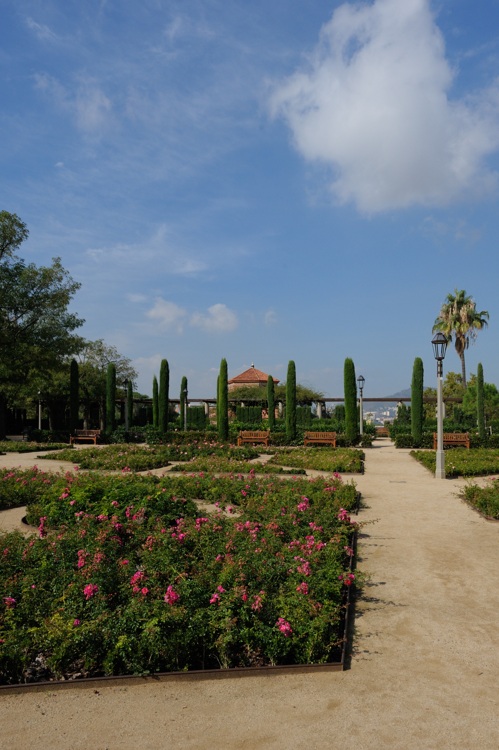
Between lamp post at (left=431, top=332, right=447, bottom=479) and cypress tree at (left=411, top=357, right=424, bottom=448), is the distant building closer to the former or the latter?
cypress tree at (left=411, top=357, right=424, bottom=448)

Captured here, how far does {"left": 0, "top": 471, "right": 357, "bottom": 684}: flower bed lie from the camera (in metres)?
3.58

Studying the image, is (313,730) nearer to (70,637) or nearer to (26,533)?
(70,637)

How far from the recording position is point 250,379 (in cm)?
5419

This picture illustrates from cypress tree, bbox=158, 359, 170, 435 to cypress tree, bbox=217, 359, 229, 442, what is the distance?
4.37 m

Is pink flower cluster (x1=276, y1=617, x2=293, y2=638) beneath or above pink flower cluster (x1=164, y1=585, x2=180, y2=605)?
beneath

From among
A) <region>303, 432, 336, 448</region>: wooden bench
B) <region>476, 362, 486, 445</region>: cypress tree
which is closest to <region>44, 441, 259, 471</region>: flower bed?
<region>303, 432, 336, 448</region>: wooden bench

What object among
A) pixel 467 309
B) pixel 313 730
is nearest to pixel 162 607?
pixel 313 730

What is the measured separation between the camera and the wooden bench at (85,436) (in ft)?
81.1

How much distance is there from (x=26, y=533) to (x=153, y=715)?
4.46 metres

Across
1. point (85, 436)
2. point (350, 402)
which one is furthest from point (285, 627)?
point (85, 436)

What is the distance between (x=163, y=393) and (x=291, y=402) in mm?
7995

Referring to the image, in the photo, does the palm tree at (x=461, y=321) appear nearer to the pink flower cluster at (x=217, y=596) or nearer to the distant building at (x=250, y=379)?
the distant building at (x=250, y=379)

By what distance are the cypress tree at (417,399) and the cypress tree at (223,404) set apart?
8630 millimetres

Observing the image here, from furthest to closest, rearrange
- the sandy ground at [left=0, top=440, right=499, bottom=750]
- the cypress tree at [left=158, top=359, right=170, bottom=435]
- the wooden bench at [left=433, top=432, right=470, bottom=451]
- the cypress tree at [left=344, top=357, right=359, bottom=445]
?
the cypress tree at [left=158, top=359, right=170, bottom=435], the cypress tree at [left=344, top=357, right=359, bottom=445], the wooden bench at [left=433, top=432, right=470, bottom=451], the sandy ground at [left=0, top=440, right=499, bottom=750]
